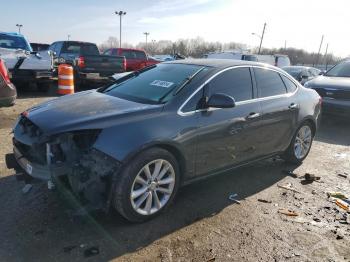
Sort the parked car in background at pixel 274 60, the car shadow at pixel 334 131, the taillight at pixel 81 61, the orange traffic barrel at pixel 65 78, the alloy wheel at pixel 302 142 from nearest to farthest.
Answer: the alloy wheel at pixel 302 142 < the car shadow at pixel 334 131 < the orange traffic barrel at pixel 65 78 < the taillight at pixel 81 61 < the parked car in background at pixel 274 60

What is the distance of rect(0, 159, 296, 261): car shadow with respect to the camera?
3.22 m

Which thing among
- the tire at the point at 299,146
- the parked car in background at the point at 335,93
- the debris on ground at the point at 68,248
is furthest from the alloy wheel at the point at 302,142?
the debris on ground at the point at 68,248

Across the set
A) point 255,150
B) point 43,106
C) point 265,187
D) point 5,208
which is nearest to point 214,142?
point 255,150

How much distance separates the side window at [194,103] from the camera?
3.97m

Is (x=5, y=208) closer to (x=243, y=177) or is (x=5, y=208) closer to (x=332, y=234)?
(x=243, y=177)

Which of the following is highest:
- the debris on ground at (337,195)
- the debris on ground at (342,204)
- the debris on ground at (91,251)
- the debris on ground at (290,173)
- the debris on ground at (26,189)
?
the debris on ground at (26,189)

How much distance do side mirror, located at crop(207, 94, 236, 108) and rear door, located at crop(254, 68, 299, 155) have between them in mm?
955

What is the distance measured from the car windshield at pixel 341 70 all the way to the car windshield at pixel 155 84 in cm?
694

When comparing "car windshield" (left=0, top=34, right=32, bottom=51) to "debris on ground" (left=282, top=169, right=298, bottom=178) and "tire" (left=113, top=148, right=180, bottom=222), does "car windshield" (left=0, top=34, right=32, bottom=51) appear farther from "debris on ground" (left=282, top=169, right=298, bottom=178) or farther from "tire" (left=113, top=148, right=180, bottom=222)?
"tire" (left=113, top=148, right=180, bottom=222)

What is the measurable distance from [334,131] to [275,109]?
4.64 metres

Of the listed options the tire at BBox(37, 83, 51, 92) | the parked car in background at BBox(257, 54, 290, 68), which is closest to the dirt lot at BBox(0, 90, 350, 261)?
the tire at BBox(37, 83, 51, 92)

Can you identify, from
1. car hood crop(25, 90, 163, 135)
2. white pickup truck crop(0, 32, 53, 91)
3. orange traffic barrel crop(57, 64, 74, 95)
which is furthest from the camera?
white pickup truck crop(0, 32, 53, 91)

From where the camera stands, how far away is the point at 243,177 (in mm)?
5254

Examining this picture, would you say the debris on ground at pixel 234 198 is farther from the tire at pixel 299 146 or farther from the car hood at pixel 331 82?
the car hood at pixel 331 82
